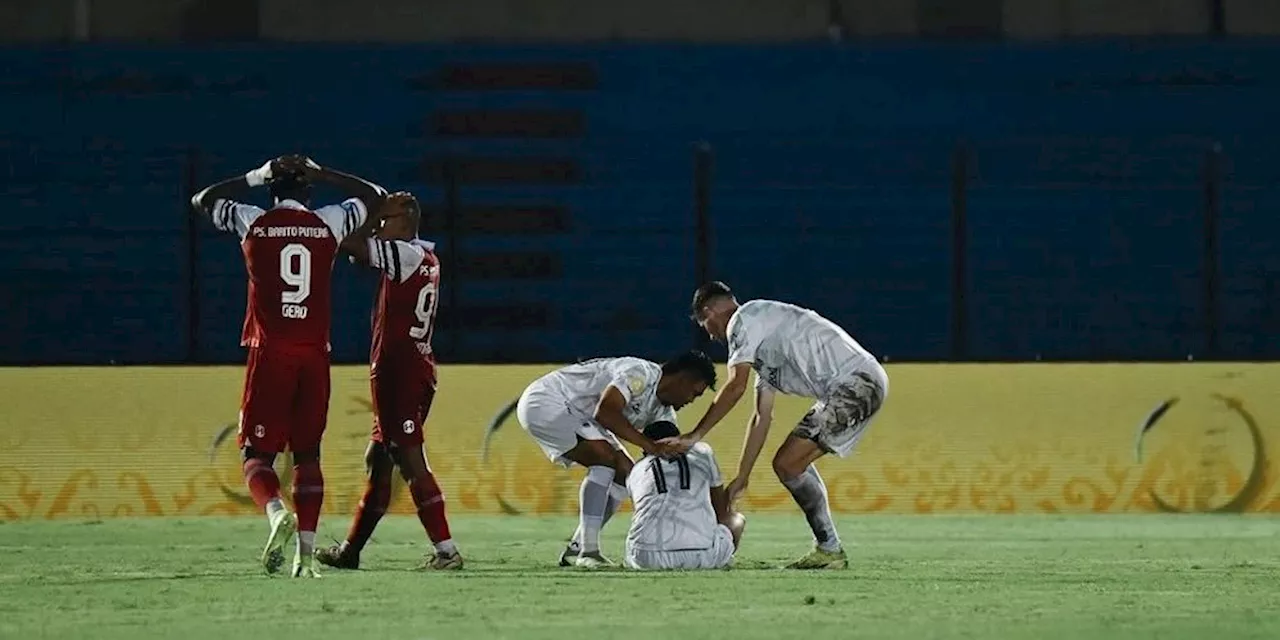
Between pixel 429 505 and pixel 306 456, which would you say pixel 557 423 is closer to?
pixel 429 505

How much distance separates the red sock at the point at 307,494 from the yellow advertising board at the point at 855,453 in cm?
507

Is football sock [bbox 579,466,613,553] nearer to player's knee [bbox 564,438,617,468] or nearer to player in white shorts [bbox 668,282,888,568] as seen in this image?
player's knee [bbox 564,438,617,468]

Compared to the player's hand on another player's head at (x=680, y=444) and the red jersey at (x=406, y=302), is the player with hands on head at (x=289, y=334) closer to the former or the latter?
the red jersey at (x=406, y=302)

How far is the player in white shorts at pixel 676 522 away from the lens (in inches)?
427

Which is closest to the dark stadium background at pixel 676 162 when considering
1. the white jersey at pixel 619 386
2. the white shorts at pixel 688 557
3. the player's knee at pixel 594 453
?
the white jersey at pixel 619 386

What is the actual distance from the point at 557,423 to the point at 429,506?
3.25 ft

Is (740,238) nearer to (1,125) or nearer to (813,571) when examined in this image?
(1,125)

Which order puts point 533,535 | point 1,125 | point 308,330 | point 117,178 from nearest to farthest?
point 308,330 → point 533,535 → point 117,178 → point 1,125

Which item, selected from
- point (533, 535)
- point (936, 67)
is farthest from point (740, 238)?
point (533, 535)

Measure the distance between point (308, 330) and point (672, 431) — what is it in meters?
1.94

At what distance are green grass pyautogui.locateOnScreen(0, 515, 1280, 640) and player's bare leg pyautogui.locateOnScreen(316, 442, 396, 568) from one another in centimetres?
18

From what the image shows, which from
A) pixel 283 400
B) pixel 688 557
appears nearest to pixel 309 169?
pixel 283 400

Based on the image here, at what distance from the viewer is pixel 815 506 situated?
37.0ft

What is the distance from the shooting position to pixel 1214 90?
68.7ft
